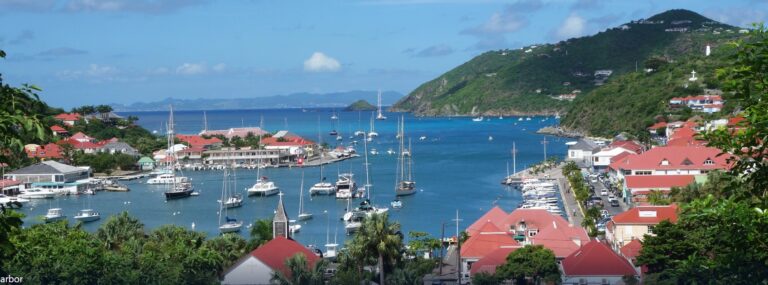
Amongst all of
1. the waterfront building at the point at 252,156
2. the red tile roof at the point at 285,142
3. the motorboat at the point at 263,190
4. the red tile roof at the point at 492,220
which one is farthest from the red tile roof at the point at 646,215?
the red tile roof at the point at 285,142

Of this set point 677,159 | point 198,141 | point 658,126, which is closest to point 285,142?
point 198,141

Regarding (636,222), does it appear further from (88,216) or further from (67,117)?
(67,117)

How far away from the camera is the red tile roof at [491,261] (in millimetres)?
19203

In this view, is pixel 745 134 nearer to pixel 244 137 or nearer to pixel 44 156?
pixel 44 156

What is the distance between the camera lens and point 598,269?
18.4 m

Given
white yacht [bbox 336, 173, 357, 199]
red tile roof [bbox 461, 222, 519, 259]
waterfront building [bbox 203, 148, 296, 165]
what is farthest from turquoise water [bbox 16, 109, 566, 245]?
red tile roof [bbox 461, 222, 519, 259]

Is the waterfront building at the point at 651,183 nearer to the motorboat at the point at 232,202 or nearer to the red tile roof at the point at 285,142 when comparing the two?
the motorboat at the point at 232,202

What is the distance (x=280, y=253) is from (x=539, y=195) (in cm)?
2154

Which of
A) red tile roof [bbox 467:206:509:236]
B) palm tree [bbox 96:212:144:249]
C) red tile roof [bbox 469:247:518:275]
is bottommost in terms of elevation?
red tile roof [bbox 469:247:518:275]

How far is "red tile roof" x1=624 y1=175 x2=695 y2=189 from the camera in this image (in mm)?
32562

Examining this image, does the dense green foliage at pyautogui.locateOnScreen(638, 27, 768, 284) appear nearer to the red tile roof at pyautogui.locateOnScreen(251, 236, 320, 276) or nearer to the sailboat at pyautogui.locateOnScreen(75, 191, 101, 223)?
the red tile roof at pyautogui.locateOnScreen(251, 236, 320, 276)

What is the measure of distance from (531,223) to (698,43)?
101029 mm

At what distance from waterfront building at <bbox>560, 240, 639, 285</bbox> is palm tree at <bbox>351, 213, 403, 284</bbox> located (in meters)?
3.25

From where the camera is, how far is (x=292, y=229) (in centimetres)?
3153
